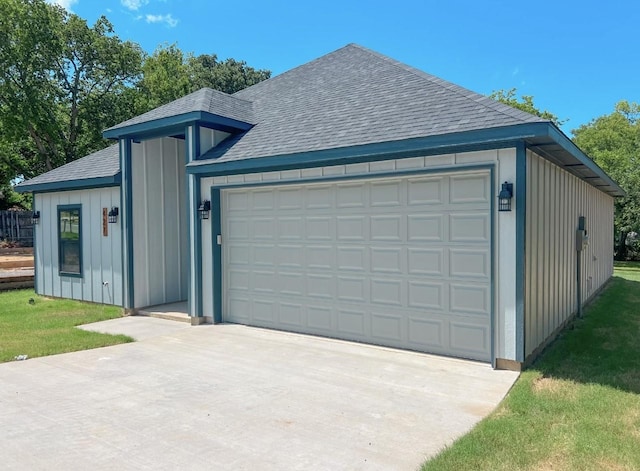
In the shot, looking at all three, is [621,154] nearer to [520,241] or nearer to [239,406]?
[520,241]

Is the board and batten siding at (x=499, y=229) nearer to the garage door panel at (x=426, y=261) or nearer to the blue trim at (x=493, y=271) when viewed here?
the blue trim at (x=493, y=271)

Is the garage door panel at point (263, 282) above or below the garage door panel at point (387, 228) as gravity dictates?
below

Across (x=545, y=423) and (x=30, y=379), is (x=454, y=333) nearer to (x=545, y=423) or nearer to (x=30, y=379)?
(x=545, y=423)

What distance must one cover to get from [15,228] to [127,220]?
19497 millimetres

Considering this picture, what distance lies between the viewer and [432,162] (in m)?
6.05

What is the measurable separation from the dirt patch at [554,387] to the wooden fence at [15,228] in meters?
25.8

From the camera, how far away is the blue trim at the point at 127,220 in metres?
9.33

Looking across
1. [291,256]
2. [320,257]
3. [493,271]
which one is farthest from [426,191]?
[291,256]

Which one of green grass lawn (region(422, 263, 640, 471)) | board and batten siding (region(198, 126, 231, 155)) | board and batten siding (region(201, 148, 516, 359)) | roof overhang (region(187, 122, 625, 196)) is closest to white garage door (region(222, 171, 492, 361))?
board and batten siding (region(201, 148, 516, 359))

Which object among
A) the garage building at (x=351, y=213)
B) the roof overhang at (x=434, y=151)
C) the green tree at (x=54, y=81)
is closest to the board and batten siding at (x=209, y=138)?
the garage building at (x=351, y=213)

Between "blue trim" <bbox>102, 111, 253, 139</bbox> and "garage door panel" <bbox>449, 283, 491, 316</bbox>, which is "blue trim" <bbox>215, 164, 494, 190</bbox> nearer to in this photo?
"blue trim" <bbox>102, 111, 253, 139</bbox>

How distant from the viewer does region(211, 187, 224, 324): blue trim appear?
27.0 feet

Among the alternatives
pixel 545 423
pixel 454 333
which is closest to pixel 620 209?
pixel 454 333

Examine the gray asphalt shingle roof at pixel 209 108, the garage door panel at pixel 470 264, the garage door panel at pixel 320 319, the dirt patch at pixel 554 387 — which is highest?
the gray asphalt shingle roof at pixel 209 108
